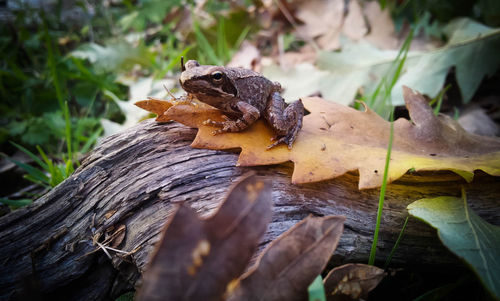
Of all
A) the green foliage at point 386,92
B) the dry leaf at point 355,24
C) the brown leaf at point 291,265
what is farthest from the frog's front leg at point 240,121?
the dry leaf at point 355,24

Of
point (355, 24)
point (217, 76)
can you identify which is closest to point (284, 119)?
point (217, 76)

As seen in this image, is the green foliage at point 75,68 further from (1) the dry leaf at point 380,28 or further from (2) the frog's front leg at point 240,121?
(1) the dry leaf at point 380,28

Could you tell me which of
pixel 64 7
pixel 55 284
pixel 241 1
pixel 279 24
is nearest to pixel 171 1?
pixel 241 1

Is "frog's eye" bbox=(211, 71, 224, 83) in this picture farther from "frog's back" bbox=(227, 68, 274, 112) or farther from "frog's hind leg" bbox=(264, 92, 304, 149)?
"frog's hind leg" bbox=(264, 92, 304, 149)

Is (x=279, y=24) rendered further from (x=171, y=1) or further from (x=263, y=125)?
(x=263, y=125)

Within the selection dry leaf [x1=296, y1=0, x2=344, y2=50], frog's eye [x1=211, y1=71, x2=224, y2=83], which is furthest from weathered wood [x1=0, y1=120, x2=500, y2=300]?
dry leaf [x1=296, y1=0, x2=344, y2=50]

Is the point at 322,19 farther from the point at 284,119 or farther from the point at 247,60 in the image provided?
the point at 284,119

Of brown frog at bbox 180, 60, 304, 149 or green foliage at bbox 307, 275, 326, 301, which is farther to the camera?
brown frog at bbox 180, 60, 304, 149

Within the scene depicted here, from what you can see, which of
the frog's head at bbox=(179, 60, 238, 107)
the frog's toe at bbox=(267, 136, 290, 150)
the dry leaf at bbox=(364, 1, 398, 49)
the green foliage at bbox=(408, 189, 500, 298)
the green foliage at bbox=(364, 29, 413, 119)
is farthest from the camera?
the dry leaf at bbox=(364, 1, 398, 49)
